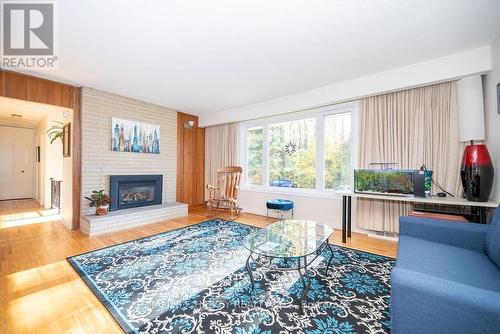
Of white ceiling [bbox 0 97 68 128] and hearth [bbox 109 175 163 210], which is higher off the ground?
white ceiling [bbox 0 97 68 128]

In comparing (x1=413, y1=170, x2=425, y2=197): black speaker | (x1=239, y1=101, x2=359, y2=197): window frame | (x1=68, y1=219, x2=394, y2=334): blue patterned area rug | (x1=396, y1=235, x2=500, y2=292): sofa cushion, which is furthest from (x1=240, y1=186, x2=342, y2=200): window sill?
(x1=396, y1=235, x2=500, y2=292): sofa cushion

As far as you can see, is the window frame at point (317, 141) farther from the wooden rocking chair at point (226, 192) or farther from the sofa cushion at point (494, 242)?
the sofa cushion at point (494, 242)

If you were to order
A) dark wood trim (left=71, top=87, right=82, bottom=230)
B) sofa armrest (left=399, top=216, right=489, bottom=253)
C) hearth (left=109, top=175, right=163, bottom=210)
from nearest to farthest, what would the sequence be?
sofa armrest (left=399, top=216, right=489, bottom=253)
dark wood trim (left=71, top=87, right=82, bottom=230)
hearth (left=109, top=175, right=163, bottom=210)

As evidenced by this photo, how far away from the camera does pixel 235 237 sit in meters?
3.18

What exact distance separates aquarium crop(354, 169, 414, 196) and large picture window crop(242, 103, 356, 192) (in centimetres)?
58

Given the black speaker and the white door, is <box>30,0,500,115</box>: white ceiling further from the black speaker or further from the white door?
the white door

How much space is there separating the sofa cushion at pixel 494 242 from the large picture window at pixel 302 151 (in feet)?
6.76

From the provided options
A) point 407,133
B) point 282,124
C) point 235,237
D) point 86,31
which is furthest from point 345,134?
point 86,31

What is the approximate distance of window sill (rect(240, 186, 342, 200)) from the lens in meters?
3.81

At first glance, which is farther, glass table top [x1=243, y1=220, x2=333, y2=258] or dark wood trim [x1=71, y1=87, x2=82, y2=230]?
dark wood trim [x1=71, y1=87, x2=82, y2=230]

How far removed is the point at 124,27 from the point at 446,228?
3.56m

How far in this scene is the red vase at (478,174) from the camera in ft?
7.23

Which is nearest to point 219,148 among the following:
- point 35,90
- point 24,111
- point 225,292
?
point 35,90

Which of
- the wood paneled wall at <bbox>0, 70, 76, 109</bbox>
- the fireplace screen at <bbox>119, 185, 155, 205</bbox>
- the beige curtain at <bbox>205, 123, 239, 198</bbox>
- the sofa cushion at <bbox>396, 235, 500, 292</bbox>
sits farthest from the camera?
the beige curtain at <bbox>205, 123, 239, 198</bbox>
